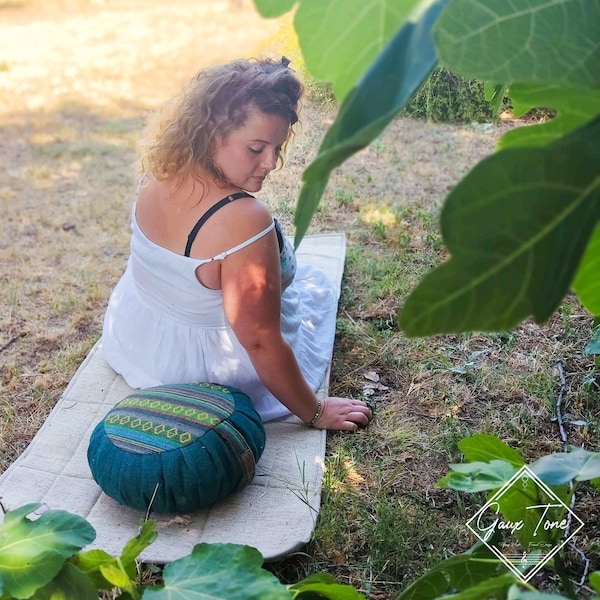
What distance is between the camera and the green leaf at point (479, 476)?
0.71 m

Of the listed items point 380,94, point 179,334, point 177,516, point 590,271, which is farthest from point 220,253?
point 380,94

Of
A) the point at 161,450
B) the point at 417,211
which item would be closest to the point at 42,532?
the point at 161,450

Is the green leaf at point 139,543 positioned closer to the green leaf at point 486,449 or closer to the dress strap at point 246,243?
the green leaf at point 486,449

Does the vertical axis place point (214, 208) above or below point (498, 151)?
below

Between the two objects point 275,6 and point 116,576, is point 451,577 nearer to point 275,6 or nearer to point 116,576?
point 116,576

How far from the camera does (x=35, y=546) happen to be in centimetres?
74

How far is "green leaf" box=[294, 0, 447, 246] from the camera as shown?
0.39 metres

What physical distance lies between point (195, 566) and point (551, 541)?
419mm

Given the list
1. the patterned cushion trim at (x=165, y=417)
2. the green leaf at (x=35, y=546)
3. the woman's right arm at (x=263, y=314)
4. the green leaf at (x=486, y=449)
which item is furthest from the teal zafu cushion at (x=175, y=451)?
the green leaf at (x=486, y=449)

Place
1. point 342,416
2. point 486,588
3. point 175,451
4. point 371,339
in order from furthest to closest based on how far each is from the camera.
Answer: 1. point 371,339
2. point 342,416
3. point 175,451
4. point 486,588

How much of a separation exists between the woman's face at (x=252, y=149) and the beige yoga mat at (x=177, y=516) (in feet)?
2.06

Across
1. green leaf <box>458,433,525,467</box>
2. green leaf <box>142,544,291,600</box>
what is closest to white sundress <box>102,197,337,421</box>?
green leaf <box>458,433,525,467</box>

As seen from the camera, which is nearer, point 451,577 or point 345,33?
point 345,33

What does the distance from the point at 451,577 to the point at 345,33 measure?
534mm
